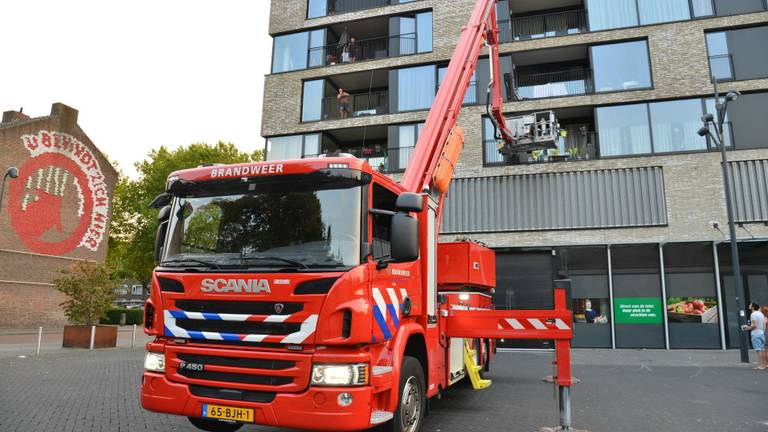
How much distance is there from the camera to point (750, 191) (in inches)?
739

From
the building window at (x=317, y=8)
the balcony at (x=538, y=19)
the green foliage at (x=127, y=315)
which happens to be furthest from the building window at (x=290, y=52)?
the green foliage at (x=127, y=315)

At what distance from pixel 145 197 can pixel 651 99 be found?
110 ft

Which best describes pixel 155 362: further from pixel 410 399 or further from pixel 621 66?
pixel 621 66

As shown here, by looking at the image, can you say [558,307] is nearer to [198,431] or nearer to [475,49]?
[198,431]

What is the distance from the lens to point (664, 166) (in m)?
19.7

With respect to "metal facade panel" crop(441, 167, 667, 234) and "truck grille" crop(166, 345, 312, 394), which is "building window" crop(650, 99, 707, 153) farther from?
"truck grille" crop(166, 345, 312, 394)

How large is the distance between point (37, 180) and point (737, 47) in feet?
112

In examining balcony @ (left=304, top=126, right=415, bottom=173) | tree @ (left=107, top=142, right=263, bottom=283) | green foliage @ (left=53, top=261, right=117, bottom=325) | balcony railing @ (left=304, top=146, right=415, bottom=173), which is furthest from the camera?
tree @ (left=107, top=142, right=263, bottom=283)

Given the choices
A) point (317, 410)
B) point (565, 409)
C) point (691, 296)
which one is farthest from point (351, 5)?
point (317, 410)

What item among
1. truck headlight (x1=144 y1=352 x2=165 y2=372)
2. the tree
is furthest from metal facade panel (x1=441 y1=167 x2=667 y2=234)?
the tree

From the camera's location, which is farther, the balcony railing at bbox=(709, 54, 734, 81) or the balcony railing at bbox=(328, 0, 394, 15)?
the balcony railing at bbox=(328, 0, 394, 15)

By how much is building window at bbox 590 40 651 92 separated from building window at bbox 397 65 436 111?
23.0 ft

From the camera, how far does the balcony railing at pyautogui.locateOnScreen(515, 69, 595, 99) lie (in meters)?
22.1

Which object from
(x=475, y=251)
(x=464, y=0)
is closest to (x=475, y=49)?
(x=475, y=251)
